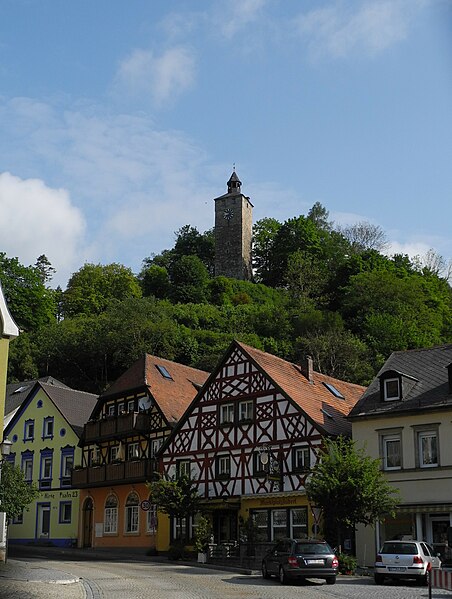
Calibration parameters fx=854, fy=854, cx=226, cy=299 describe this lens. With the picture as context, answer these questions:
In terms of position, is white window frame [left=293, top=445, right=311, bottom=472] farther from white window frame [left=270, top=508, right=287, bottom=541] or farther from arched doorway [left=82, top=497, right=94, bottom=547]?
arched doorway [left=82, top=497, right=94, bottom=547]

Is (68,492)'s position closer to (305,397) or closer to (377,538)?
(305,397)

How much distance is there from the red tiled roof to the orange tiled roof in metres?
6.37

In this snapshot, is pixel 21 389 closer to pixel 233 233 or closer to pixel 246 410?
pixel 246 410

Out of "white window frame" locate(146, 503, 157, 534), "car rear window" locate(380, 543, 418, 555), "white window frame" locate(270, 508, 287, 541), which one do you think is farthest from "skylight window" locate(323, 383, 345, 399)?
"car rear window" locate(380, 543, 418, 555)

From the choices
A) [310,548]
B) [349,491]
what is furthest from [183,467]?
[310,548]

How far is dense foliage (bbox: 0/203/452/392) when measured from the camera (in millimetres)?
74125

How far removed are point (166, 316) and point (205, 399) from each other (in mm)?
42115

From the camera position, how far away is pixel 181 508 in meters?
37.0

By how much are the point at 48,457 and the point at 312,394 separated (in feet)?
61.3

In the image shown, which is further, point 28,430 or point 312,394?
point 28,430

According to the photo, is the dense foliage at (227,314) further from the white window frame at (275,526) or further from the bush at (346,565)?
the bush at (346,565)

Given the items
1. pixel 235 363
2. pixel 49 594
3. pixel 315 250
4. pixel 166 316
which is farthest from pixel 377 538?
pixel 315 250

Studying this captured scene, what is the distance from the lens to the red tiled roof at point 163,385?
44.8 meters

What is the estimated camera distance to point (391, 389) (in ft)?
116
